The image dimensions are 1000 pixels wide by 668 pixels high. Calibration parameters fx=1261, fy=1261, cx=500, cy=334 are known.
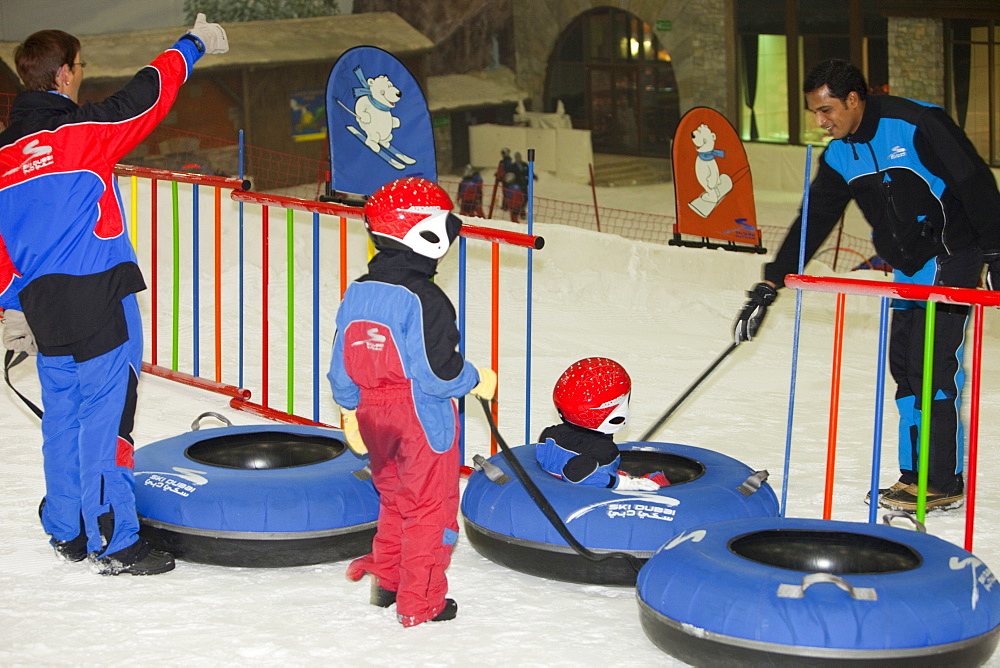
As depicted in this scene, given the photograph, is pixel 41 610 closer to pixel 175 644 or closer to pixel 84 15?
pixel 175 644

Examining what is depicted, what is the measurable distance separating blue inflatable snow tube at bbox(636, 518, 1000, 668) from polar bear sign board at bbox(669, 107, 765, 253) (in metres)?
7.48

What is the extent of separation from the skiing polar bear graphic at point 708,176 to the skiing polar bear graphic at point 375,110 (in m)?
3.94

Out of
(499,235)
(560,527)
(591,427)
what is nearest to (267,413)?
(499,235)

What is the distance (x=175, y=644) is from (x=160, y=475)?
0.86 metres

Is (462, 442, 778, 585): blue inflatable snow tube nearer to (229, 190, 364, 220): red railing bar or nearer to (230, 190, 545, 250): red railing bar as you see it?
(230, 190, 545, 250): red railing bar

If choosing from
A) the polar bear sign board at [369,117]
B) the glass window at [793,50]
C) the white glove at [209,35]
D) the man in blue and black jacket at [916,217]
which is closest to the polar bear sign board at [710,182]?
the polar bear sign board at [369,117]

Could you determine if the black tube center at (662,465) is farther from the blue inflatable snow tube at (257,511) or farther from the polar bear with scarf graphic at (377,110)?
the polar bear with scarf graphic at (377,110)

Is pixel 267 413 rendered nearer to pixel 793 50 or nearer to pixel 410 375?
pixel 410 375

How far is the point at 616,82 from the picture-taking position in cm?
2152

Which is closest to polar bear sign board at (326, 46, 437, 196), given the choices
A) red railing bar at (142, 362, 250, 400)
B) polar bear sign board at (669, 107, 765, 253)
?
red railing bar at (142, 362, 250, 400)

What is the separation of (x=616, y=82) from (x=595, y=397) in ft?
59.3

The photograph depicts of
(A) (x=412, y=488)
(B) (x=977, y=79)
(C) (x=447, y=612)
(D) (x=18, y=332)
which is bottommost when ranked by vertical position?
(C) (x=447, y=612)

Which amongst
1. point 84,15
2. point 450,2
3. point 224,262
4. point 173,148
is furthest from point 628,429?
point 450,2

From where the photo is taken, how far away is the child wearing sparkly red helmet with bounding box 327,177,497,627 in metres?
3.50
